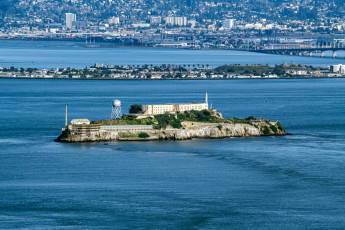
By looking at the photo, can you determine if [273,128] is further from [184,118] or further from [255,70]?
[255,70]

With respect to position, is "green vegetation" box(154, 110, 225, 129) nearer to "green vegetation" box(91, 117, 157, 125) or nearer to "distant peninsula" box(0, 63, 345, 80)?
"green vegetation" box(91, 117, 157, 125)

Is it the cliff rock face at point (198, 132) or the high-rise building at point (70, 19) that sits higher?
the cliff rock face at point (198, 132)

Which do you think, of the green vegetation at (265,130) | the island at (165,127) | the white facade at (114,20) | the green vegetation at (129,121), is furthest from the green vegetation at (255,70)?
the white facade at (114,20)

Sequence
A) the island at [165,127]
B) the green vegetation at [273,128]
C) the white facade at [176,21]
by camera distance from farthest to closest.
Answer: the white facade at [176,21]
the green vegetation at [273,128]
the island at [165,127]

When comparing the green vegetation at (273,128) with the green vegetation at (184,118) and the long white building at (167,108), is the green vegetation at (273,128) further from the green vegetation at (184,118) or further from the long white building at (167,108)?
the long white building at (167,108)

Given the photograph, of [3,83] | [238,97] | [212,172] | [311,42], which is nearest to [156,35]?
[311,42]

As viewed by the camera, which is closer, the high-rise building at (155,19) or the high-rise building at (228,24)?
the high-rise building at (228,24)

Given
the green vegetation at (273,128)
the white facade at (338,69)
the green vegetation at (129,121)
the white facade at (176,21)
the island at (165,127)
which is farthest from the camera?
the white facade at (176,21)
